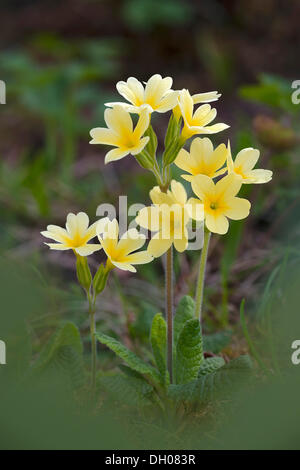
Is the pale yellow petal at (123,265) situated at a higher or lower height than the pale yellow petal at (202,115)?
lower

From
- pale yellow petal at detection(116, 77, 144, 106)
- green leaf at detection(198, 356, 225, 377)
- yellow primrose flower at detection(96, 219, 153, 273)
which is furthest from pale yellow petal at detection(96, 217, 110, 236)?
green leaf at detection(198, 356, 225, 377)

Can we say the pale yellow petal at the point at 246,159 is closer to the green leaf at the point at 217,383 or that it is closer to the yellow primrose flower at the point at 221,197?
the yellow primrose flower at the point at 221,197

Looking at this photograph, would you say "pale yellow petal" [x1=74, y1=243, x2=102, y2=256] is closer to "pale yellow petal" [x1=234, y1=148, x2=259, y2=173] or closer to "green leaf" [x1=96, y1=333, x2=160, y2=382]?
"green leaf" [x1=96, y1=333, x2=160, y2=382]

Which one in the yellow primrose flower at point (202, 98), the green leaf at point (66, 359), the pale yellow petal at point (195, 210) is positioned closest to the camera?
the pale yellow petal at point (195, 210)

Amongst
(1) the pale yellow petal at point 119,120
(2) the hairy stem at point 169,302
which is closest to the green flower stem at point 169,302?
(2) the hairy stem at point 169,302

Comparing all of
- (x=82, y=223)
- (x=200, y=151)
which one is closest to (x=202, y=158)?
(x=200, y=151)

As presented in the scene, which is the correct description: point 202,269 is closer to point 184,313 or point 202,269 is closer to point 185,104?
point 184,313

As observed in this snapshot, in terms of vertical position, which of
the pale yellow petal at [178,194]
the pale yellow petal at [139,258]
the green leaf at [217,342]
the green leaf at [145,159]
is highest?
the green leaf at [145,159]

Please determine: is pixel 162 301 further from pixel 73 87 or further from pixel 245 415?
pixel 73 87
